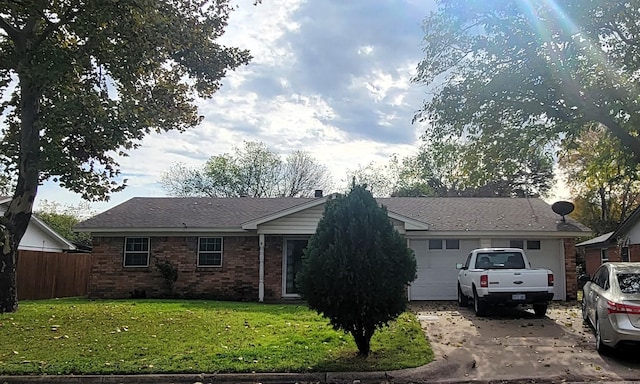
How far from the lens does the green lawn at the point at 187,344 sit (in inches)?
312

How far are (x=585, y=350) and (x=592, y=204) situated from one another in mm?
34087

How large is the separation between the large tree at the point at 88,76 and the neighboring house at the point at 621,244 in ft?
54.8

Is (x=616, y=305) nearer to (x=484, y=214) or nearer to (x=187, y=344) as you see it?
(x=187, y=344)

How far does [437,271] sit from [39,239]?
1931 centimetres

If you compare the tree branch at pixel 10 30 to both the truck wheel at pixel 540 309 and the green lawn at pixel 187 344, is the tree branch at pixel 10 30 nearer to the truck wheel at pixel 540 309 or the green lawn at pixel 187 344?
the green lawn at pixel 187 344

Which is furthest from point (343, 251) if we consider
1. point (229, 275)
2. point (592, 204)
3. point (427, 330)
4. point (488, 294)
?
point (592, 204)

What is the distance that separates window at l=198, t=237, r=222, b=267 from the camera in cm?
1947

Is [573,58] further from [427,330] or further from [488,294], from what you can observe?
[427,330]

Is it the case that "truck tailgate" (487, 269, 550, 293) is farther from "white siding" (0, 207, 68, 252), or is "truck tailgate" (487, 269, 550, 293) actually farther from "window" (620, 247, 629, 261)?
"white siding" (0, 207, 68, 252)

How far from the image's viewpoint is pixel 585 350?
30.8 feet

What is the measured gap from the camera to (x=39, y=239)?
1037 inches

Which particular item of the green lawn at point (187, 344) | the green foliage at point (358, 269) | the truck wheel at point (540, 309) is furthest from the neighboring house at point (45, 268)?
the truck wheel at point (540, 309)

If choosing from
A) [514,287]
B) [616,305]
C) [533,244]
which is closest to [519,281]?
[514,287]

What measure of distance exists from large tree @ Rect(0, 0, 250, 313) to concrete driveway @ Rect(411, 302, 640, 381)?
A: 28.9 ft
